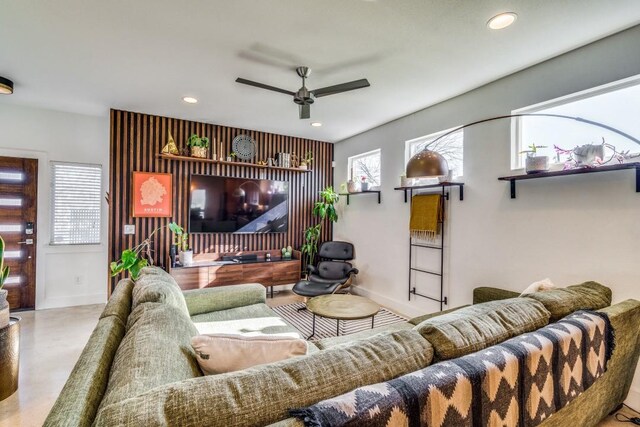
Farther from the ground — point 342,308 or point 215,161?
point 215,161

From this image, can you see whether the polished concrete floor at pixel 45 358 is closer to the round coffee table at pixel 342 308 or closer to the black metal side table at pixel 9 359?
the black metal side table at pixel 9 359

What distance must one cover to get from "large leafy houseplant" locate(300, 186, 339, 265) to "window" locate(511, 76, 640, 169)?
2912 mm

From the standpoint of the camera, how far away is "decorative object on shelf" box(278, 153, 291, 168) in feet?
16.6

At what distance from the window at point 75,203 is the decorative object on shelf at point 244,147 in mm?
1969

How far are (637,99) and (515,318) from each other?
6.81 feet

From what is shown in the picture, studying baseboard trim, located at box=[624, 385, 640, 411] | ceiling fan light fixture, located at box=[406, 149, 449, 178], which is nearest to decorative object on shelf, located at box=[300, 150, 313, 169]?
ceiling fan light fixture, located at box=[406, 149, 449, 178]

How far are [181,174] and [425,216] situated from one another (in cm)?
350

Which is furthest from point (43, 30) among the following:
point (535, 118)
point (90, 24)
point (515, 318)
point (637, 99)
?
point (637, 99)

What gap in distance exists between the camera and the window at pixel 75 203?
166 inches

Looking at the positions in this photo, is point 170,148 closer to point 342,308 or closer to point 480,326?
point 342,308

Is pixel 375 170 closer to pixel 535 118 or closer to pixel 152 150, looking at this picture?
pixel 535 118

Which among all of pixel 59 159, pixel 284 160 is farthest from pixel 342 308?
pixel 59 159

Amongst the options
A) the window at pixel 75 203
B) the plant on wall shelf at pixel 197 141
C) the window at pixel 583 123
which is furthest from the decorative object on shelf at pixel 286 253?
the window at pixel 583 123

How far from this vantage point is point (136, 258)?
12.6 feet
